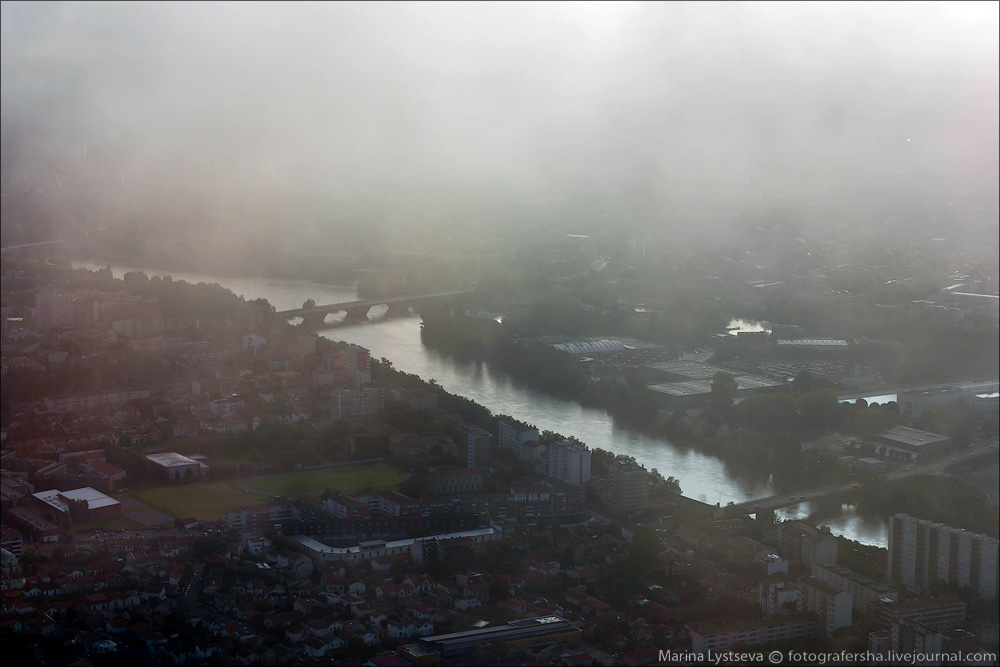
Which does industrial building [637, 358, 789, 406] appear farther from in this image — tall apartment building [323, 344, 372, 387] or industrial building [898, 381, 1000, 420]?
tall apartment building [323, 344, 372, 387]

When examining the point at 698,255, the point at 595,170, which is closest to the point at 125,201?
the point at 595,170

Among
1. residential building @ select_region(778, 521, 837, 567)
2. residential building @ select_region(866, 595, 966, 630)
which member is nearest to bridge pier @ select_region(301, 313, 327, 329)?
residential building @ select_region(778, 521, 837, 567)

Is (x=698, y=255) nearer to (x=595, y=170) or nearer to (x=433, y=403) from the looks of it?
(x=595, y=170)

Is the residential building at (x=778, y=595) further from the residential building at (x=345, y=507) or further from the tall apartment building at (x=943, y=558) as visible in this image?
the residential building at (x=345, y=507)

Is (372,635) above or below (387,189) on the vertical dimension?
below

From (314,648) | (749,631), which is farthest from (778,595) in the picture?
(314,648)

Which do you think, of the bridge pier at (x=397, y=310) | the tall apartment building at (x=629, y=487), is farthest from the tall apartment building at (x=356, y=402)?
the bridge pier at (x=397, y=310)

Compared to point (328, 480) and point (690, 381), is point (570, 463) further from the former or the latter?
point (690, 381)
